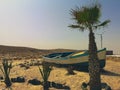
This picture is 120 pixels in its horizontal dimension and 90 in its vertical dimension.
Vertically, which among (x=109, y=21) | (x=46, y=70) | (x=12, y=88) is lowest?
(x=12, y=88)

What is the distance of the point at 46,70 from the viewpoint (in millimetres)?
18188

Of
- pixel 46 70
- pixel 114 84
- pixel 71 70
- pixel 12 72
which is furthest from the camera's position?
pixel 12 72

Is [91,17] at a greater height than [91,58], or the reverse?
[91,17]

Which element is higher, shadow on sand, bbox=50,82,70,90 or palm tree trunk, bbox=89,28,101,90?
palm tree trunk, bbox=89,28,101,90

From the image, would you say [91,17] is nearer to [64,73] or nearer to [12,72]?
[64,73]

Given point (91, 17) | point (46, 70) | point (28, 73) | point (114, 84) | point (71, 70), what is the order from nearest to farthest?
1. point (91, 17)
2. point (114, 84)
3. point (46, 70)
4. point (71, 70)
5. point (28, 73)

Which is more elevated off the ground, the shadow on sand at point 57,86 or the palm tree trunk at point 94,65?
the palm tree trunk at point 94,65

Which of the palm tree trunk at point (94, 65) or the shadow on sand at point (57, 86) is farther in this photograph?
the shadow on sand at point (57, 86)

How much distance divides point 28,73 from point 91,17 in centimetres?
892

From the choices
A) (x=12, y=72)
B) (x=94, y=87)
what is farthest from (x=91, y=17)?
(x=12, y=72)

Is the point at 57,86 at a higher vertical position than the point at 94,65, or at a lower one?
lower

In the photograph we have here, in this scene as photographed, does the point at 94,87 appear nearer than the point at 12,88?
Yes

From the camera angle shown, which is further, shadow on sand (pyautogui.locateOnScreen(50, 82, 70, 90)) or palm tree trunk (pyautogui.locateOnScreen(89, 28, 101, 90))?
shadow on sand (pyautogui.locateOnScreen(50, 82, 70, 90))

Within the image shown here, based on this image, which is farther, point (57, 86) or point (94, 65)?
point (57, 86)
